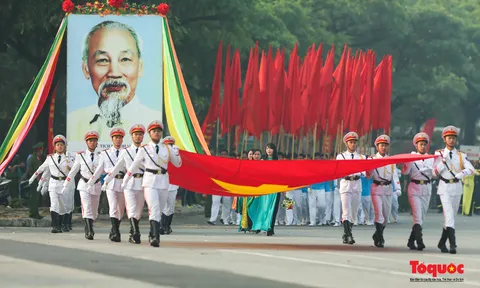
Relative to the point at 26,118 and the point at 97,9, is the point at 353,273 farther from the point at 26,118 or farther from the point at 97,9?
the point at 97,9

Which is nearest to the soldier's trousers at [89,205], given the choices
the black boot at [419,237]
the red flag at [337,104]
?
the black boot at [419,237]

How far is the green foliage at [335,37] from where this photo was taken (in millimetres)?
35438

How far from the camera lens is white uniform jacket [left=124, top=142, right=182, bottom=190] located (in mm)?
19297

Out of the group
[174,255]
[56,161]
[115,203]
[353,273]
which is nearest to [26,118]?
[56,161]

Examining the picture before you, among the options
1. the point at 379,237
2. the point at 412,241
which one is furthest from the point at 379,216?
the point at 412,241

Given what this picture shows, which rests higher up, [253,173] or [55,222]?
[253,173]

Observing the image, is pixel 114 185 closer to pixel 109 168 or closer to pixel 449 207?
pixel 109 168

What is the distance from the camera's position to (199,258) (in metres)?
17.0

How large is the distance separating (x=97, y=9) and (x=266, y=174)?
8.82 m

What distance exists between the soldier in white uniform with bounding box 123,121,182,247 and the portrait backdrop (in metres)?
8.36

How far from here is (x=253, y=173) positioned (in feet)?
67.4

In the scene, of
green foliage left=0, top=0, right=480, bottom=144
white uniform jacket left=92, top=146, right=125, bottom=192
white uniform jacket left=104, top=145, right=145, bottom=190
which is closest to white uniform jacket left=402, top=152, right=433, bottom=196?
white uniform jacket left=104, top=145, right=145, bottom=190

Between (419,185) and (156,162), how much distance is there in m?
3.90

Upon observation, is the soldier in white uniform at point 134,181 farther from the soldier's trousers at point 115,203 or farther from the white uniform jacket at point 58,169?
the white uniform jacket at point 58,169
